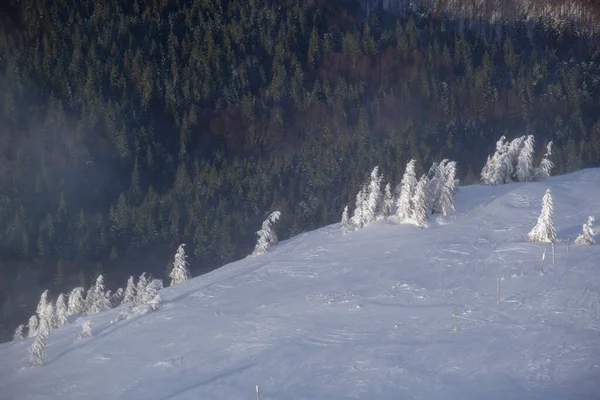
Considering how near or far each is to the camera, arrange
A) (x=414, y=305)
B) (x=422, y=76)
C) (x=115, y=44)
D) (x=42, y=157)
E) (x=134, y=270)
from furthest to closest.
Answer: (x=115, y=44)
(x=422, y=76)
(x=42, y=157)
(x=134, y=270)
(x=414, y=305)

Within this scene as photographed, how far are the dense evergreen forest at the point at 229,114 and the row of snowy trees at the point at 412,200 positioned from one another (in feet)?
71.8

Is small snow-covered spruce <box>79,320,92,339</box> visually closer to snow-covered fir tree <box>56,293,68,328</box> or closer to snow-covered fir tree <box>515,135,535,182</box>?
snow-covered fir tree <box>56,293,68,328</box>

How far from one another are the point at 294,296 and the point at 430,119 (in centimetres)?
6442

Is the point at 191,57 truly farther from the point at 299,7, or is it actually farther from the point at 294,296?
the point at 294,296

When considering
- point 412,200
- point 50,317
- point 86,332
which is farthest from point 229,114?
point 86,332

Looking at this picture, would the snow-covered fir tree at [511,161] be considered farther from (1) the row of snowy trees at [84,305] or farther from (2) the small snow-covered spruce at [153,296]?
(2) the small snow-covered spruce at [153,296]

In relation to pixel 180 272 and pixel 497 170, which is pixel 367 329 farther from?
pixel 497 170

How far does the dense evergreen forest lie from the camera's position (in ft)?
204

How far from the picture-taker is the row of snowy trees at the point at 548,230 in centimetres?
2628

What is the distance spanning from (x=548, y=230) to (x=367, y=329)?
365 inches

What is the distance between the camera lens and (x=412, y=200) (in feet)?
102

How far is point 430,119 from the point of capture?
86.2 metres

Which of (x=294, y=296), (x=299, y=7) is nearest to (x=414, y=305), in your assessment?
(x=294, y=296)

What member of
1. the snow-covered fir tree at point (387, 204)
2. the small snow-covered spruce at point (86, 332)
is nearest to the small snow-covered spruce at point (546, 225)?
the snow-covered fir tree at point (387, 204)
